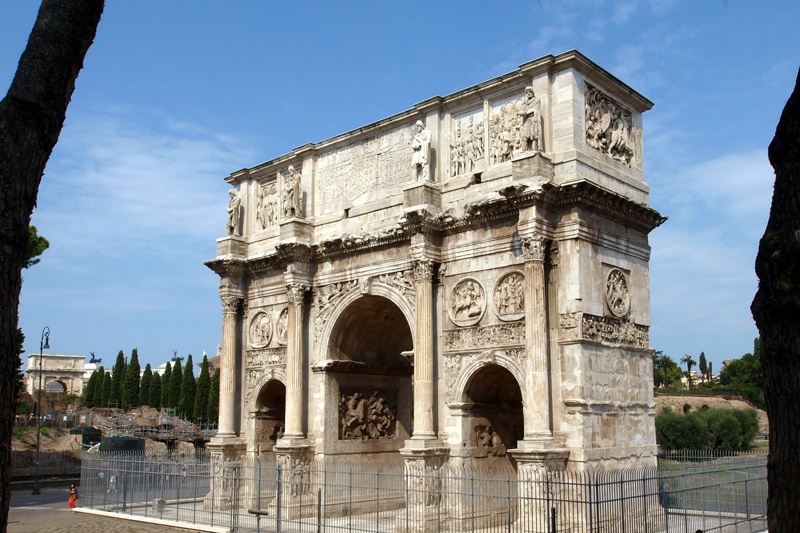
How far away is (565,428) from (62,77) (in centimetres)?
1313

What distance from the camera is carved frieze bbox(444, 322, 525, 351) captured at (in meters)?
17.1

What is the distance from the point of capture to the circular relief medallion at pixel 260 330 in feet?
75.9

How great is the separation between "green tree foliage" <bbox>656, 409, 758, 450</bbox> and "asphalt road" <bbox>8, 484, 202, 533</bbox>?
29.6 meters

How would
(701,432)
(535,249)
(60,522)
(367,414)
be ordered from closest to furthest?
(535,249)
(60,522)
(367,414)
(701,432)

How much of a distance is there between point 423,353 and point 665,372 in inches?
3065

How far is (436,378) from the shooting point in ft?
60.6

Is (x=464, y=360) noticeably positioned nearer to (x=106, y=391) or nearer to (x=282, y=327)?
(x=282, y=327)

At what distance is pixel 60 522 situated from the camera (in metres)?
20.5

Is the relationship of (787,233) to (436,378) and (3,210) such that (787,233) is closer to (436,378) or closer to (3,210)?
(3,210)

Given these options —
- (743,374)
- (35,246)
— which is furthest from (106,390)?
(743,374)

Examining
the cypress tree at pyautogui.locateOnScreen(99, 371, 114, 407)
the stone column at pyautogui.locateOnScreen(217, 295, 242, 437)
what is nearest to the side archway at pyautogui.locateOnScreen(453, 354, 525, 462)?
the stone column at pyautogui.locateOnScreen(217, 295, 242, 437)

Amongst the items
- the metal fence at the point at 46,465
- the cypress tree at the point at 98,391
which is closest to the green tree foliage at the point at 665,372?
the cypress tree at the point at 98,391

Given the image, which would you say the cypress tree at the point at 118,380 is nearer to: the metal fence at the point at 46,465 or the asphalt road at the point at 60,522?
the metal fence at the point at 46,465

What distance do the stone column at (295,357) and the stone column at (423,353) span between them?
4.02 metres
